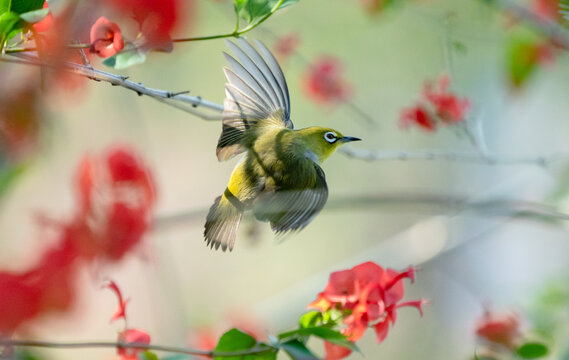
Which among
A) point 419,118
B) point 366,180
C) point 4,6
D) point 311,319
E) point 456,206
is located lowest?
point 311,319

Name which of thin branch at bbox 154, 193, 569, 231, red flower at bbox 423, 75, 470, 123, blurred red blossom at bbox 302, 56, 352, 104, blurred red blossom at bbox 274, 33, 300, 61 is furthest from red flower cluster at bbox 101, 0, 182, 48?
blurred red blossom at bbox 302, 56, 352, 104

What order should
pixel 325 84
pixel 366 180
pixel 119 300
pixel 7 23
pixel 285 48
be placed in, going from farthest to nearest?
pixel 366 180 → pixel 325 84 → pixel 285 48 → pixel 119 300 → pixel 7 23

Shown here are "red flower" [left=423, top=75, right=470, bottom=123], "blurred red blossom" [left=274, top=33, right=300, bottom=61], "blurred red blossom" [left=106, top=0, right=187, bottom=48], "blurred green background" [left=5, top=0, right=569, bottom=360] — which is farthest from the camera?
"blurred green background" [left=5, top=0, right=569, bottom=360]

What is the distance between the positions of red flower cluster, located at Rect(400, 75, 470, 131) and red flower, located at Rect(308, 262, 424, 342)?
2.41ft

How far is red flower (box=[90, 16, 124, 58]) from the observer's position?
0.53 metres

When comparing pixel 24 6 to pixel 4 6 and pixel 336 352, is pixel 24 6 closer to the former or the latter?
pixel 4 6

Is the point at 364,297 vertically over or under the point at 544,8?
under

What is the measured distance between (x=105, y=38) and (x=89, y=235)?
161mm

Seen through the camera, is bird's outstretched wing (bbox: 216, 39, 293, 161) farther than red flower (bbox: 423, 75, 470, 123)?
No

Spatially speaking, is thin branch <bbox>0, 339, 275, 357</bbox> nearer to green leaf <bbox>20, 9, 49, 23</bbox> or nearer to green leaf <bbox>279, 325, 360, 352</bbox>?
green leaf <bbox>279, 325, 360, 352</bbox>

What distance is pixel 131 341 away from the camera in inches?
23.2

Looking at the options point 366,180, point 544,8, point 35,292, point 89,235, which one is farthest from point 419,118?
point 366,180

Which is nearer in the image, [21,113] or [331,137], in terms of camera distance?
[21,113]

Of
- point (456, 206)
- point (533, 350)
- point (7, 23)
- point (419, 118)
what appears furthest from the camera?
point (419, 118)
